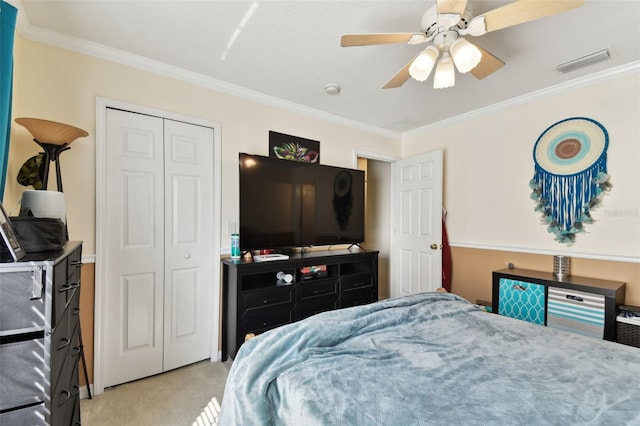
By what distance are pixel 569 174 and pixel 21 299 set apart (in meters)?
3.81

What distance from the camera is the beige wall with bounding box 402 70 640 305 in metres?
2.43

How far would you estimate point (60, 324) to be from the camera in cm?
110

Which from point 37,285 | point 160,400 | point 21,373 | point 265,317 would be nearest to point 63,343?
point 21,373

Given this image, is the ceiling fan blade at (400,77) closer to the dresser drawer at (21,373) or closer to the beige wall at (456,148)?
the beige wall at (456,148)

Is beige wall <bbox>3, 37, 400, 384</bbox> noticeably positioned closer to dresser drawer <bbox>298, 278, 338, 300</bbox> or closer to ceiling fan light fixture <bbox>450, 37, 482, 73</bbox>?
dresser drawer <bbox>298, 278, 338, 300</bbox>

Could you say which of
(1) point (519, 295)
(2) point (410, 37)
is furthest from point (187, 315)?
(1) point (519, 295)

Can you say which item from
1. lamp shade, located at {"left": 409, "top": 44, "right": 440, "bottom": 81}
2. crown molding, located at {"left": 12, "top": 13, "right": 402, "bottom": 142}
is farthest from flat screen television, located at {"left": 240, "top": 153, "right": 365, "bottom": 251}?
lamp shade, located at {"left": 409, "top": 44, "right": 440, "bottom": 81}

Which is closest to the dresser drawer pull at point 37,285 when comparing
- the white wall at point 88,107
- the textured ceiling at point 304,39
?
the white wall at point 88,107

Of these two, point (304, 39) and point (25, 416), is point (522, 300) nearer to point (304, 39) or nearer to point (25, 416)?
point (304, 39)

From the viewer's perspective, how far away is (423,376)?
1093 mm

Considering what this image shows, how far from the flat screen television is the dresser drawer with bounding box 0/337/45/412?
5.50ft

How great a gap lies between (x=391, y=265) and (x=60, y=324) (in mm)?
3702

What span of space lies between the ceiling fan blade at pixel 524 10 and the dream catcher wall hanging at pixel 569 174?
187 centimetres

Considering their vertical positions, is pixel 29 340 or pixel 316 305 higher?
pixel 29 340
